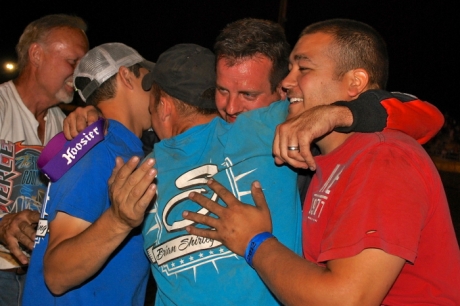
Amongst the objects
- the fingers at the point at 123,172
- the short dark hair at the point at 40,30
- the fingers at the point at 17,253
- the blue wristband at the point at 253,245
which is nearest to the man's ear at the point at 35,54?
the short dark hair at the point at 40,30

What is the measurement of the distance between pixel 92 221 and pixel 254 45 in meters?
1.48

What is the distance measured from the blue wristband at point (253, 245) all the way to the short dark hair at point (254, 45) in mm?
1352

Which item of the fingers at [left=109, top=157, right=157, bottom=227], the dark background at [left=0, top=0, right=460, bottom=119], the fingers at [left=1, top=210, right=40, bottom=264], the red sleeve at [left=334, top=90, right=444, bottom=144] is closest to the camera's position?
the fingers at [left=109, top=157, right=157, bottom=227]

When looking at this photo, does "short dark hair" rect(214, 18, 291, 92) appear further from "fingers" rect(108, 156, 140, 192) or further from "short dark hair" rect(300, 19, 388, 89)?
"fingers" rect(108, 156, 140, 192)

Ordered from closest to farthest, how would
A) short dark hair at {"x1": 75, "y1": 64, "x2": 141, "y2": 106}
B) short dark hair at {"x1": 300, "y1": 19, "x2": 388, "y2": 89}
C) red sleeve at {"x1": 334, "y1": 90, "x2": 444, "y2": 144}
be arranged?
red sleeve at {"x1": 334, "y1": 90, "x2": 444, "y2": 144}
short dark hair at {"x1": 300, "y1": 19, "x2": 388, "y2": 89}
short dark hair at {"x1": 75, "y1": 64, "x2": 141, "y2": 106}

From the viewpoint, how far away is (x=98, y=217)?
2.47 m

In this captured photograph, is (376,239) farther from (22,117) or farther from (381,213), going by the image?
(22,117)

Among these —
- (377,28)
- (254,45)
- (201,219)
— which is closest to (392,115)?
(201,219)

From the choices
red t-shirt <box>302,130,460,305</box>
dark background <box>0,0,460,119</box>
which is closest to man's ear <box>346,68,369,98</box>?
red t-shirt <box>302,130,460,305</box>

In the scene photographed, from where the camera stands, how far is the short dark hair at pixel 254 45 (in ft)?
10.4

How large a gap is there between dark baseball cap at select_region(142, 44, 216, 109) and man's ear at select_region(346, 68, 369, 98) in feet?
2.45

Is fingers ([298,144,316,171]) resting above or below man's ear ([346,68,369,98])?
below

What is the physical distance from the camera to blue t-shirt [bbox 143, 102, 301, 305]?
2189 mm

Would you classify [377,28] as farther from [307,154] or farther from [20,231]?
[307,154]
